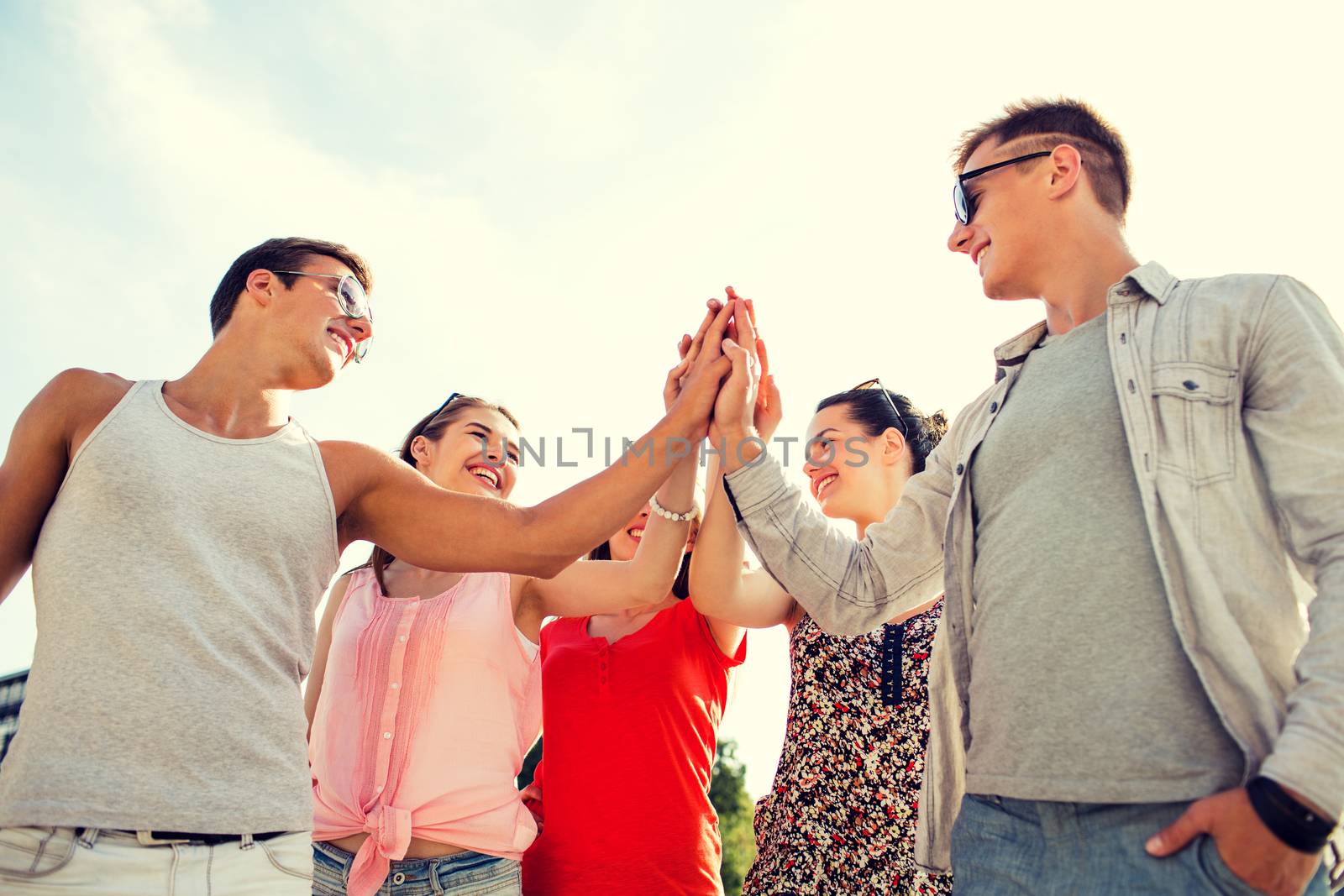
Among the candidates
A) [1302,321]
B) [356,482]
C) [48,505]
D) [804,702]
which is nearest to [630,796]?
[804,702]

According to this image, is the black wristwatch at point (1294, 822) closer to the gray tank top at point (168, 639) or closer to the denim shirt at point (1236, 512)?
the denim shirt at point (1236, 512)

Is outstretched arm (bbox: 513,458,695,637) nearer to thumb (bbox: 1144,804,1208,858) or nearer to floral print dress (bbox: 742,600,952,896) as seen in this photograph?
floral print dress (bbox: 742,600,952,896)

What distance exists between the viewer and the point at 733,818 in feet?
116

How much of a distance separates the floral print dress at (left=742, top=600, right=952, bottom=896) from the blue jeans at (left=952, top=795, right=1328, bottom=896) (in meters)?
1.03

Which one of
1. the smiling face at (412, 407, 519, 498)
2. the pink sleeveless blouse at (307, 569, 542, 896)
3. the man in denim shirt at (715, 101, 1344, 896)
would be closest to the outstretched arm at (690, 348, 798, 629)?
the man in denim shirt at (715, 101, 1344, 896)

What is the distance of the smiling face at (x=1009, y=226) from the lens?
3402 mm

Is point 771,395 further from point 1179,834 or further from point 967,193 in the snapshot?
point 1179,834

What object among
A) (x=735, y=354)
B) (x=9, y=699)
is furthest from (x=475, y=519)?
(x=9, y=699)

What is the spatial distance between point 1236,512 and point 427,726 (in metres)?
2.95

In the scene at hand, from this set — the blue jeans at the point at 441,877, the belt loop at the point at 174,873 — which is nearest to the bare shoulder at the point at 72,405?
the belt loop at the point at 174,873

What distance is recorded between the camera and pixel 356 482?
344cm

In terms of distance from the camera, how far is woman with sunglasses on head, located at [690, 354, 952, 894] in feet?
12.3

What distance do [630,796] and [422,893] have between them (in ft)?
2.93

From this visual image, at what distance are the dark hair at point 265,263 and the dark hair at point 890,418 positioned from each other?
2.46 metres
